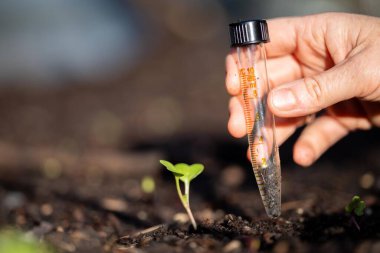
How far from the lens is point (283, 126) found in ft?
8.97

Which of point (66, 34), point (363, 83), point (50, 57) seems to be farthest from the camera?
point (66, 34)

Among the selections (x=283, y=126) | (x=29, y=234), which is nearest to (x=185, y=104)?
(x=283, y=126)

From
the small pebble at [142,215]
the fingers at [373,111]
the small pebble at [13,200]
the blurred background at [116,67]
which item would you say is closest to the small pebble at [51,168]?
the blurred background at [116,67]

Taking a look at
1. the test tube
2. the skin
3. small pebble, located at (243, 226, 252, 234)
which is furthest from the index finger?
small pebble, located at (243, 226, 252, 234)

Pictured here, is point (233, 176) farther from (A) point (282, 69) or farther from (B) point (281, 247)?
(B) point (281, 247)

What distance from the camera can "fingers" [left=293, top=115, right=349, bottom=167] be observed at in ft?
8.99

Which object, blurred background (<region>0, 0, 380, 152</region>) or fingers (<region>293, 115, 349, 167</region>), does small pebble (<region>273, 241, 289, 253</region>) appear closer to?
fingers (<region>293, 115, 349, 167</region>)

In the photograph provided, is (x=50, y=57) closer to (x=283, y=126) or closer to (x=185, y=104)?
(x=185, y=104)

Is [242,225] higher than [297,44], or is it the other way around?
[297,44]

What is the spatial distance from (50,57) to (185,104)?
14.2 feet

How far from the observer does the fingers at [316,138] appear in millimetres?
2740

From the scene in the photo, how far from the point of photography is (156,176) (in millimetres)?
3965

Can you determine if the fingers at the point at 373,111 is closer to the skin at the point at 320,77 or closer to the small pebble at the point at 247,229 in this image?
the skin at the point at 320,77

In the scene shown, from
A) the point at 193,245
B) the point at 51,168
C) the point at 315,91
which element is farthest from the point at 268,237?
the point at 51,168
